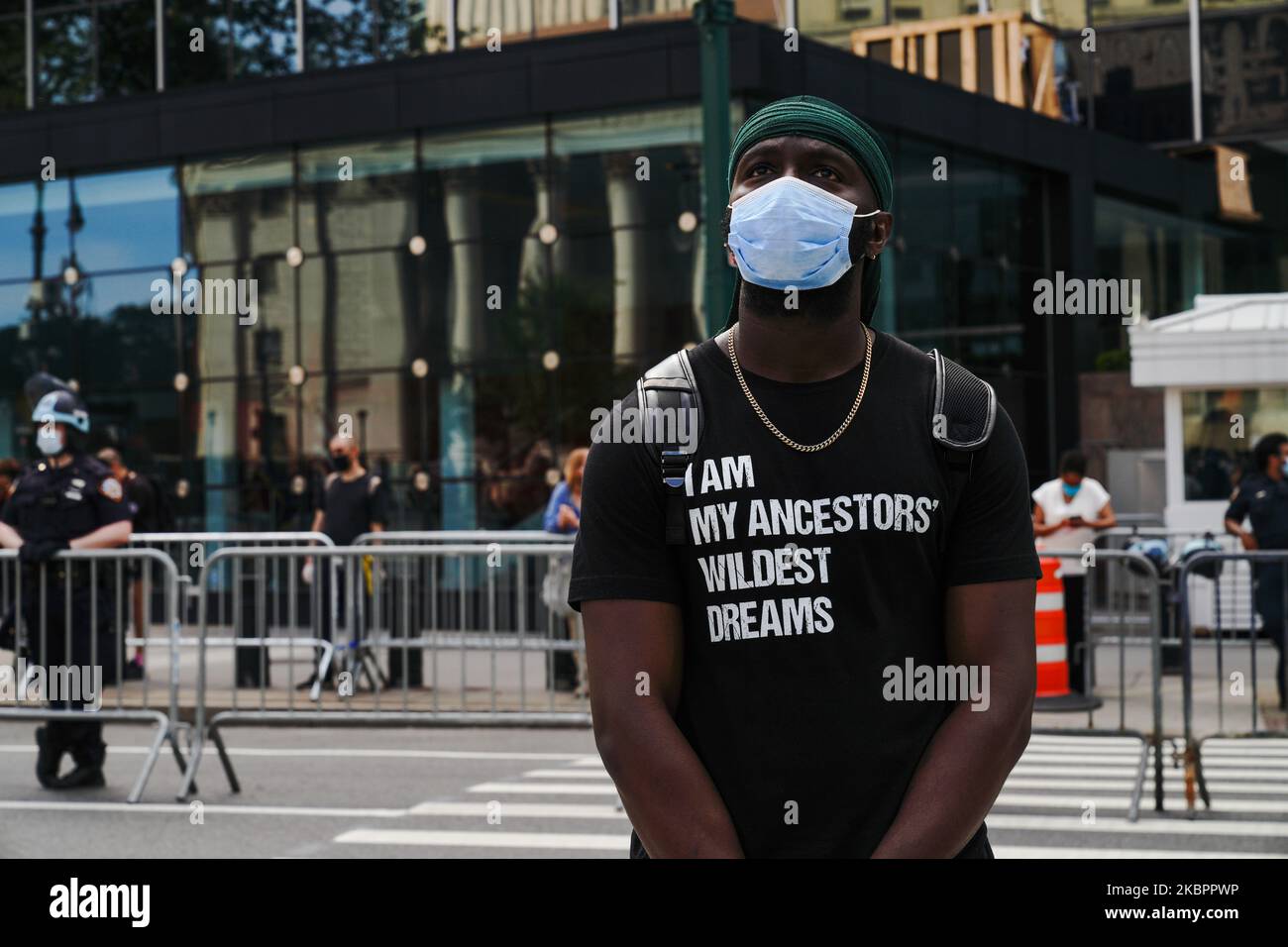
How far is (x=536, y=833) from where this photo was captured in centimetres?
820

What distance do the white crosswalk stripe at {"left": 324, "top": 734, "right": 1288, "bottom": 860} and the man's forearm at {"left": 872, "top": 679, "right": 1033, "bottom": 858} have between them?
4.75m

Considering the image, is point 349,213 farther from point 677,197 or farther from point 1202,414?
point 1202,414

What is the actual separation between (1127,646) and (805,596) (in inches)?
345

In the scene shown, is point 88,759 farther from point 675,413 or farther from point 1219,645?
point 675,413

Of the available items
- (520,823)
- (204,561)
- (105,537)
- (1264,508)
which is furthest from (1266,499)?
(204,561)

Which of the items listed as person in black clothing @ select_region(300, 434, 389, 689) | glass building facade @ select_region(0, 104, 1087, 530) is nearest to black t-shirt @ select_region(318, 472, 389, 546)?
person in black clothing @ select_region(300, 434, 389, 689)

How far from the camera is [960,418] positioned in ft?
7.75

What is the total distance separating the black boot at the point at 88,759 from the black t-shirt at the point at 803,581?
320 inches

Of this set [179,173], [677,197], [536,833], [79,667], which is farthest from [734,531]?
[179,173]

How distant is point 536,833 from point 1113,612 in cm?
435

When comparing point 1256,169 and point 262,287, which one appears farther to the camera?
point 1256,169

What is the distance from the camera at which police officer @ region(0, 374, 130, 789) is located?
9.86 m

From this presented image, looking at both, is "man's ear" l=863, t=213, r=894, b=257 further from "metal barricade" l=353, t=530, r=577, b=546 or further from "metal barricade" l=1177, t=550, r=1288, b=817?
"metal barricade" l=353, t=530, r=577, b=546
